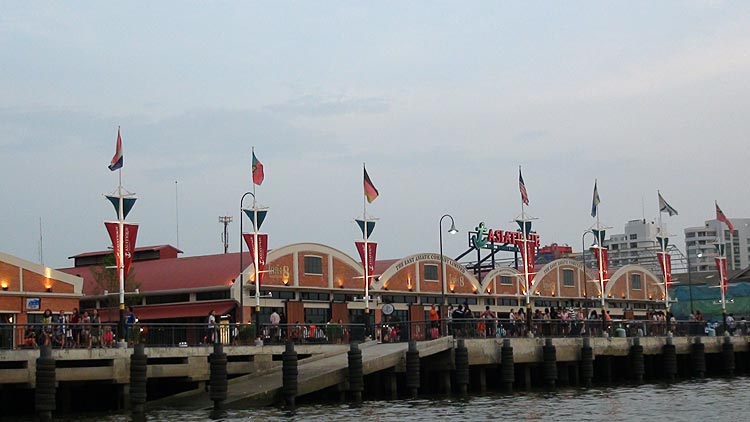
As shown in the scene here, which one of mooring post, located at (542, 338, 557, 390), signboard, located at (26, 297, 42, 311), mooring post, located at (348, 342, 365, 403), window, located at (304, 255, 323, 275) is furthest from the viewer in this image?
window, located at (304, 255, 323, 275)

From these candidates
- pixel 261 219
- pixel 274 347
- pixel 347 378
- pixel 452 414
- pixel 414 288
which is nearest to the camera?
pixel 452 414

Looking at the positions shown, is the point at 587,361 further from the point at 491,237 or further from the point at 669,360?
the point at 491,237

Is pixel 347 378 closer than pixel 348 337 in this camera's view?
Yes

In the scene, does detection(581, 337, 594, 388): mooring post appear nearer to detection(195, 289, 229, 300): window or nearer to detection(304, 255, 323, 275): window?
detection(195, 289, 229, 300): window

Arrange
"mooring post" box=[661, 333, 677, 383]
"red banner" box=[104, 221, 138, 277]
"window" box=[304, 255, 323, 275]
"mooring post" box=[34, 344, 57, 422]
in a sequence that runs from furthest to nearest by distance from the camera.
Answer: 1. "window" box=[304, 255, 323, 275]
2. "mooring post" box=[661, 333, 677, 383]
3. "red banner" box=[104, 221, 138, 277]
4. "mooring post" box=[34, 344, 57, 422]

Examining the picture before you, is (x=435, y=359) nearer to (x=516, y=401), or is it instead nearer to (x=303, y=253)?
(x=516, y=401)

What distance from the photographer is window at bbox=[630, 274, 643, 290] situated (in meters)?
99.9

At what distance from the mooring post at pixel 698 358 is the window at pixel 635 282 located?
136ft

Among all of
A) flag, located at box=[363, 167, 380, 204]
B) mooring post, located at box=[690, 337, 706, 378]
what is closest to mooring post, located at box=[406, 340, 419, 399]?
flag, located at box=[363, 167, 380, 204]

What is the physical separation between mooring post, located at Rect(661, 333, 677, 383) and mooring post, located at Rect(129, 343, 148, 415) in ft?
92.6

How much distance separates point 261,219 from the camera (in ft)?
170

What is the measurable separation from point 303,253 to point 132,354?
3184cm

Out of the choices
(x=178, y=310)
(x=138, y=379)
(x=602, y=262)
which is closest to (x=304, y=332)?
(x=138, y=379)

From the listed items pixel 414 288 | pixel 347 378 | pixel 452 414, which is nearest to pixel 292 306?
pixel 414 288
